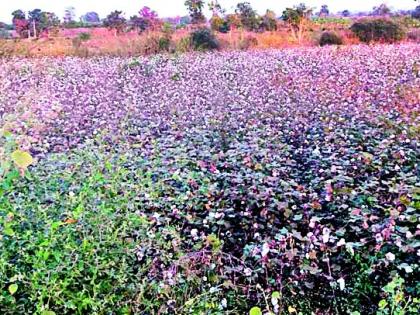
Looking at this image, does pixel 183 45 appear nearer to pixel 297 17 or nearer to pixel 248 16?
pixel 297 17

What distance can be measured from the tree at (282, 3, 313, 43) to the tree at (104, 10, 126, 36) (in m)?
5.12

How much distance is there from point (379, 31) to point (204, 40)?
452cm

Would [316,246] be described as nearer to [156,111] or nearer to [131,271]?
[131,271]

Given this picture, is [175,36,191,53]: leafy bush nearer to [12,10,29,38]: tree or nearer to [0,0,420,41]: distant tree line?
[0,0,420,41]: distant tree line

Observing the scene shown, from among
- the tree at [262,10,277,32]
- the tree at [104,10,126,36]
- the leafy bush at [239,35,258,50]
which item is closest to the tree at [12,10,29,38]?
the tree at [104,10,126,36]

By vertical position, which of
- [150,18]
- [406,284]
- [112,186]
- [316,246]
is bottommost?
[406,284]

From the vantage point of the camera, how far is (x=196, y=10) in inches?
690

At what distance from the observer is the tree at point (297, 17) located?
596 inches

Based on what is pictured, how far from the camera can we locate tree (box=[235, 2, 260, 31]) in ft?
53.6

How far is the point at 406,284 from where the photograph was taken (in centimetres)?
221

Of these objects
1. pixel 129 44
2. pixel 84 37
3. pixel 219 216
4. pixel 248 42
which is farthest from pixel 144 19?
pixel 219 216

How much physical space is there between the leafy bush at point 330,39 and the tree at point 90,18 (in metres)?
11.2

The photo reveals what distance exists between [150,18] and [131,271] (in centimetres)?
1544

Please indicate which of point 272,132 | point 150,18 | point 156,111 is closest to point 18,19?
point 150,18
